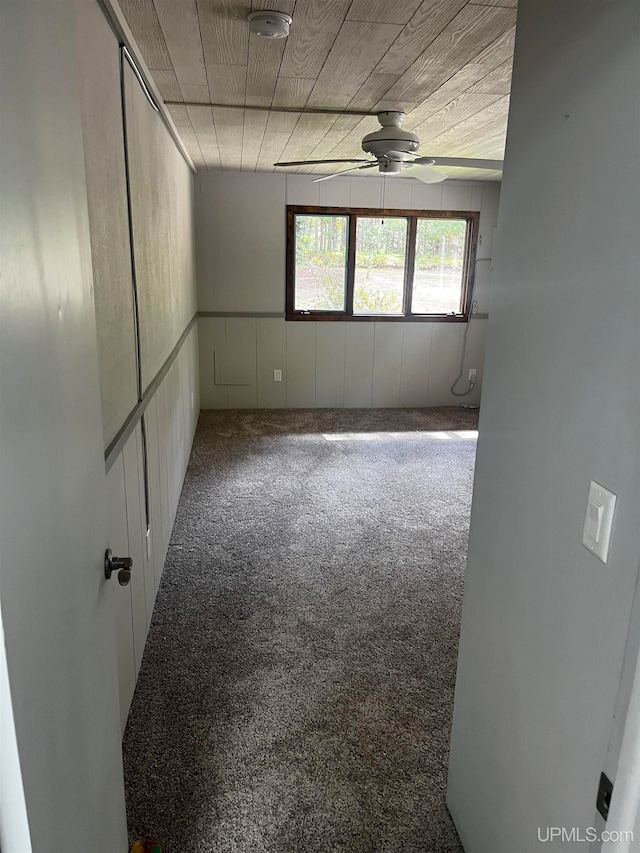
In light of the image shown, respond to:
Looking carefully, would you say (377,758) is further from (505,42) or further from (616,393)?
(505,42)

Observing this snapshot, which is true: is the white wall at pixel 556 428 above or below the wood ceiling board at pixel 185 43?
below

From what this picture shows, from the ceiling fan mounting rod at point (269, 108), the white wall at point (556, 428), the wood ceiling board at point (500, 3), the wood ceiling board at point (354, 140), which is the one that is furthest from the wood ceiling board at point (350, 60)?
the white wall at point (556, 428)

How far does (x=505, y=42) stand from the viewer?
2088 millimetres

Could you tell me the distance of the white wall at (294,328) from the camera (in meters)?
5.72

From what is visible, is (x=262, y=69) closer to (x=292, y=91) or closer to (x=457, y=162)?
(x=292, y=91)

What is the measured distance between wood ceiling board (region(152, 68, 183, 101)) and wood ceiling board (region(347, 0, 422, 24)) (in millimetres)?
1009

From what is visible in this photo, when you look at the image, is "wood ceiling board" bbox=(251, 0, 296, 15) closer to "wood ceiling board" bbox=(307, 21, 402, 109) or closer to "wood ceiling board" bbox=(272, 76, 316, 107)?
"wood ceiling board" bbox=(307, 21, 402, 109)

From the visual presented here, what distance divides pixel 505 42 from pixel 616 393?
5.76 feet

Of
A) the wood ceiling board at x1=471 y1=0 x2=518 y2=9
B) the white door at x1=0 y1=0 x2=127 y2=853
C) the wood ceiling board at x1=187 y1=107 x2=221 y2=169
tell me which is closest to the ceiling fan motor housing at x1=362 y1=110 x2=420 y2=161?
the wood ceiling board at x1=187 y1=107 x2=221 y2=169

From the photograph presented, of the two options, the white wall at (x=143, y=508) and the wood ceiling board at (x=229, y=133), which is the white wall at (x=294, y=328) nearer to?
the wood ceiling board at (x=229, y=133)

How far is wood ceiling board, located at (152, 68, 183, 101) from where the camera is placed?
253 cm

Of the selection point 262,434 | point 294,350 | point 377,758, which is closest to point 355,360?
point 294,350

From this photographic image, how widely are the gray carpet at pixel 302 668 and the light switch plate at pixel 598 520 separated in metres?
1.13

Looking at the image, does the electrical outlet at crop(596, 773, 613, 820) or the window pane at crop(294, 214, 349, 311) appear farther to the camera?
the window pane at crop(294, 214, 349, 311)
